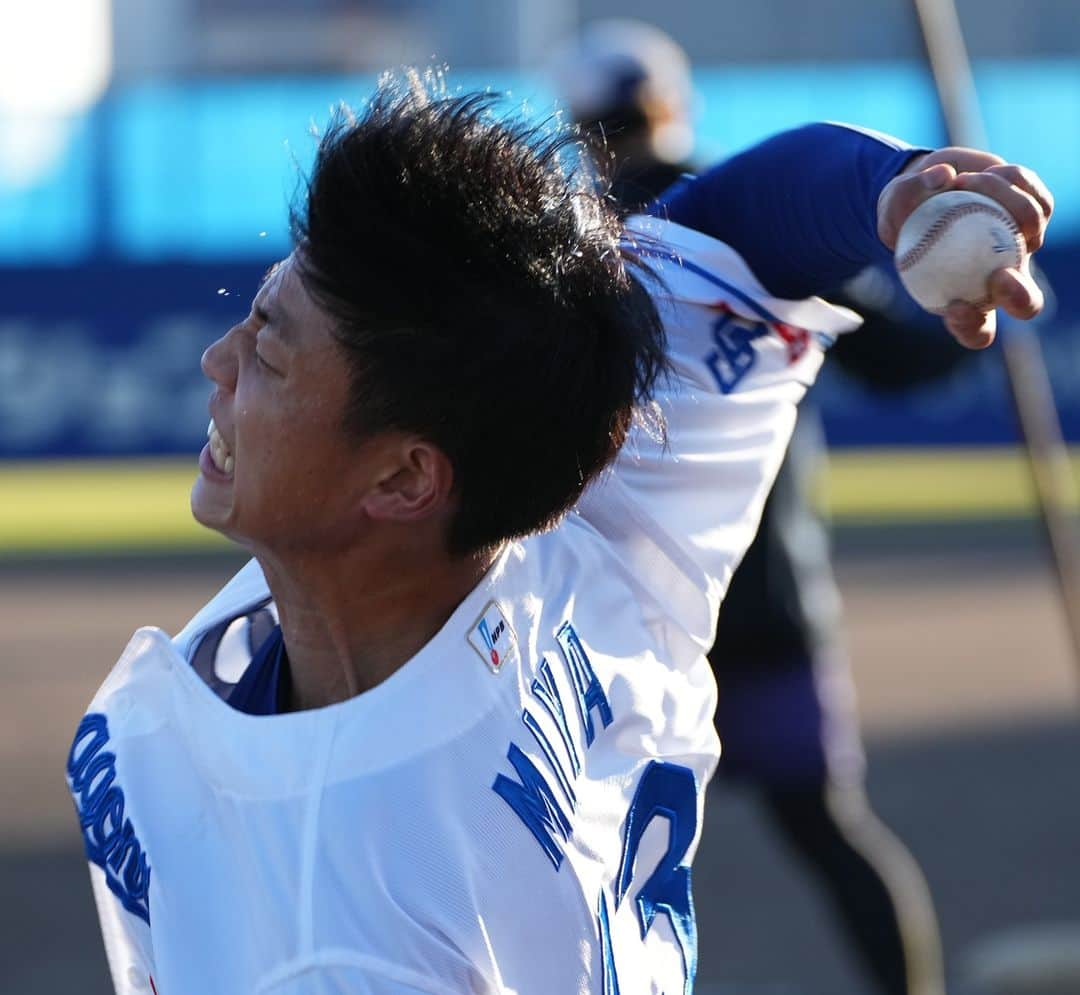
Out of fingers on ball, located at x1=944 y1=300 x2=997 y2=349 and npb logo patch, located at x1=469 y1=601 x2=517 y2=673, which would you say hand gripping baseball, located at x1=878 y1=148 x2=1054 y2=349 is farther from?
npb logo patch, located at x1=469 y1=601 x2=517 y2=673

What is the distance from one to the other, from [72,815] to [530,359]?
13.0 feet

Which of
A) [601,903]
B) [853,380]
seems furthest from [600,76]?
[601,903]

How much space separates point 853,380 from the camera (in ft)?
11.3

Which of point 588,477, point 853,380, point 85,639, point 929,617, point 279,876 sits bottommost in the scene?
point 929,617

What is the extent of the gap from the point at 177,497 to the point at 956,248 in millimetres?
11757

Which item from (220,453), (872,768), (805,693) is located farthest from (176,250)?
(220,453)

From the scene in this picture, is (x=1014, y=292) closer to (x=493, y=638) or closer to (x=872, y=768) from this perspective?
(x=493, y=638)

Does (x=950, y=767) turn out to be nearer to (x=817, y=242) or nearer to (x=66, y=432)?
(x=817, y=242)

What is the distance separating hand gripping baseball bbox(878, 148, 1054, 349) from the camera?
4.53 ft

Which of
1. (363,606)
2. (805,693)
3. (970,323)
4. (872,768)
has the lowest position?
(872,768)

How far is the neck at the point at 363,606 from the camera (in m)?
1.59

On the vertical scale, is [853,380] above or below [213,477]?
below

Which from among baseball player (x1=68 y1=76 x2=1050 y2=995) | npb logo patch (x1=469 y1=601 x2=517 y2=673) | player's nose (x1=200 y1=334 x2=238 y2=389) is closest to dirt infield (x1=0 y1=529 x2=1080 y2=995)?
baseball player (x1=68 y1=76 x2=1050 y2=995)

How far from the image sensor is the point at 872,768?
18.0ft
